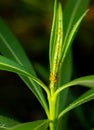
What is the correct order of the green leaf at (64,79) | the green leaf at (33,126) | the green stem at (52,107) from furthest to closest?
the green leaf at (64,79) → the green stem at (52,107) → the green leaf at (33,126)

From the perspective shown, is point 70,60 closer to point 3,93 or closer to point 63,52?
point 63,52

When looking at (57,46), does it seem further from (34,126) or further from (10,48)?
(10,48)

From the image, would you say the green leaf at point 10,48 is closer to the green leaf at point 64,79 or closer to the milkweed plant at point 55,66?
→ the milkweed plant at point 55,66

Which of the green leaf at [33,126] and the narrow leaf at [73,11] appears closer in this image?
the green leaf at [33,126]

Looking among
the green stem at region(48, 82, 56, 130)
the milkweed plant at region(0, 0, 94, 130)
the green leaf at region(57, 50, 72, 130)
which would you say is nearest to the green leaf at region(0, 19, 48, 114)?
the milkweed plant at region(0, 0, 94, 130)

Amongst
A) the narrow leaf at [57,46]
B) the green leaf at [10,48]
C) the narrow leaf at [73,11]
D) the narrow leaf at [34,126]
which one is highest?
the narrow leaf at [57,46]

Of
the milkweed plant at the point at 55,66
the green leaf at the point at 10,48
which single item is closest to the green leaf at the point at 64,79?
the milkweed plant at the point at 55,66

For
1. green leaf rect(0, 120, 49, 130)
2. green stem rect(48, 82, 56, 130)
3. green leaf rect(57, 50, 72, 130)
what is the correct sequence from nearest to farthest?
green leaf rect(0, 120, 49, 130), green stem rect(48, 82, 56, 130), green leaf rect(57, 50, 72, 130)

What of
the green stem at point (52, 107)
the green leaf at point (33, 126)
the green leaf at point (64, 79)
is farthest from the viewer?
the green leaf at point (64, 79)

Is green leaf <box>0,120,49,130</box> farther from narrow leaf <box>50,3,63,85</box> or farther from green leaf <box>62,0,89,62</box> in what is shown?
green leaf <box>62,0,89,62</box>
